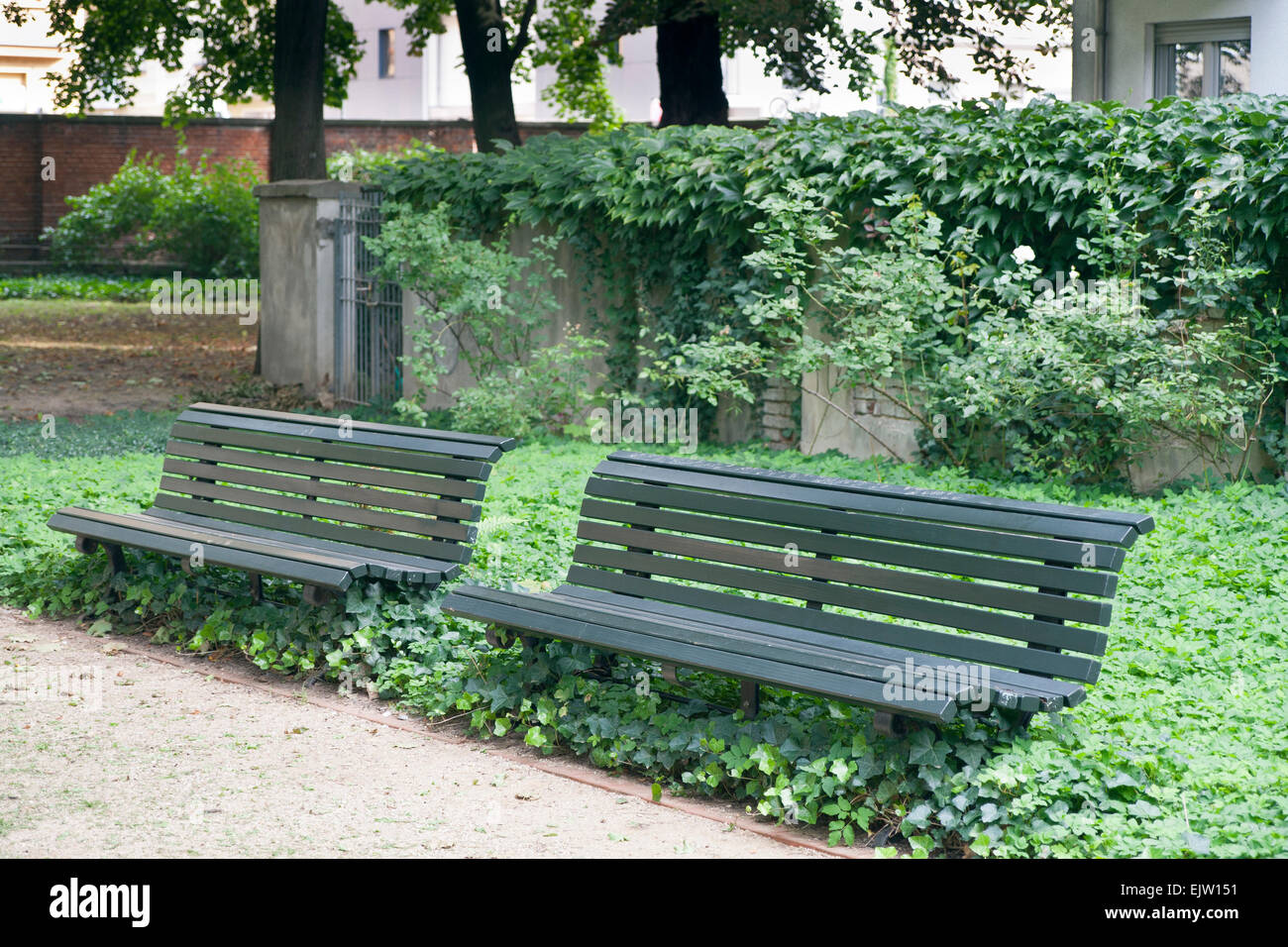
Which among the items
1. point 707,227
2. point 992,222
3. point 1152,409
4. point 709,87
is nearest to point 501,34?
point 709,87

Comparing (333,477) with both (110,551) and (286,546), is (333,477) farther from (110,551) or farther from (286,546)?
(110,551)

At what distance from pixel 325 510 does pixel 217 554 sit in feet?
1.78

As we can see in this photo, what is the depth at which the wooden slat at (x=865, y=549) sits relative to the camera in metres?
4.14

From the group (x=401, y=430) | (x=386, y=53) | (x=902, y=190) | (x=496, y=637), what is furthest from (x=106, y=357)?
(x=386, y=53)

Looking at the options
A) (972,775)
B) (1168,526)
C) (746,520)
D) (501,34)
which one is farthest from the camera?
(501,34)

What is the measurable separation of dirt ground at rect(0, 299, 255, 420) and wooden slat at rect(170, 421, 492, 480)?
6.97 metres

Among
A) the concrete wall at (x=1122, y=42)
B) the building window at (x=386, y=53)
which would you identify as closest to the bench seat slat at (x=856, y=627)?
the concrete wall at (x=1122, y=42)

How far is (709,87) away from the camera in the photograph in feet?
A: 54.0

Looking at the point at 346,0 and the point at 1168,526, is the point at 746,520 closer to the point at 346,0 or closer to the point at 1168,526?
the point at 1168,526

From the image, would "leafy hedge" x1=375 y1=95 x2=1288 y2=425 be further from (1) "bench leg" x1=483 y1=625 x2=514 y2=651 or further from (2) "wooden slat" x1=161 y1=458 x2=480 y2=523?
(1) "bench leg" x1=483 y1=625 x2=514 y2=651

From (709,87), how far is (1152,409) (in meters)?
10.1

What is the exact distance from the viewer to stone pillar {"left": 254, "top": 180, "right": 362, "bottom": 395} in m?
13.6

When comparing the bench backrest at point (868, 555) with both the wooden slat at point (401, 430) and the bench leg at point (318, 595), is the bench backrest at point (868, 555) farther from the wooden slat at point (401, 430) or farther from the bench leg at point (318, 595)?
the bench leg at point (318, 595)

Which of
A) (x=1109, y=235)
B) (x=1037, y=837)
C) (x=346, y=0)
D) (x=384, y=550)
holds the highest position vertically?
(x=346, y=0)
